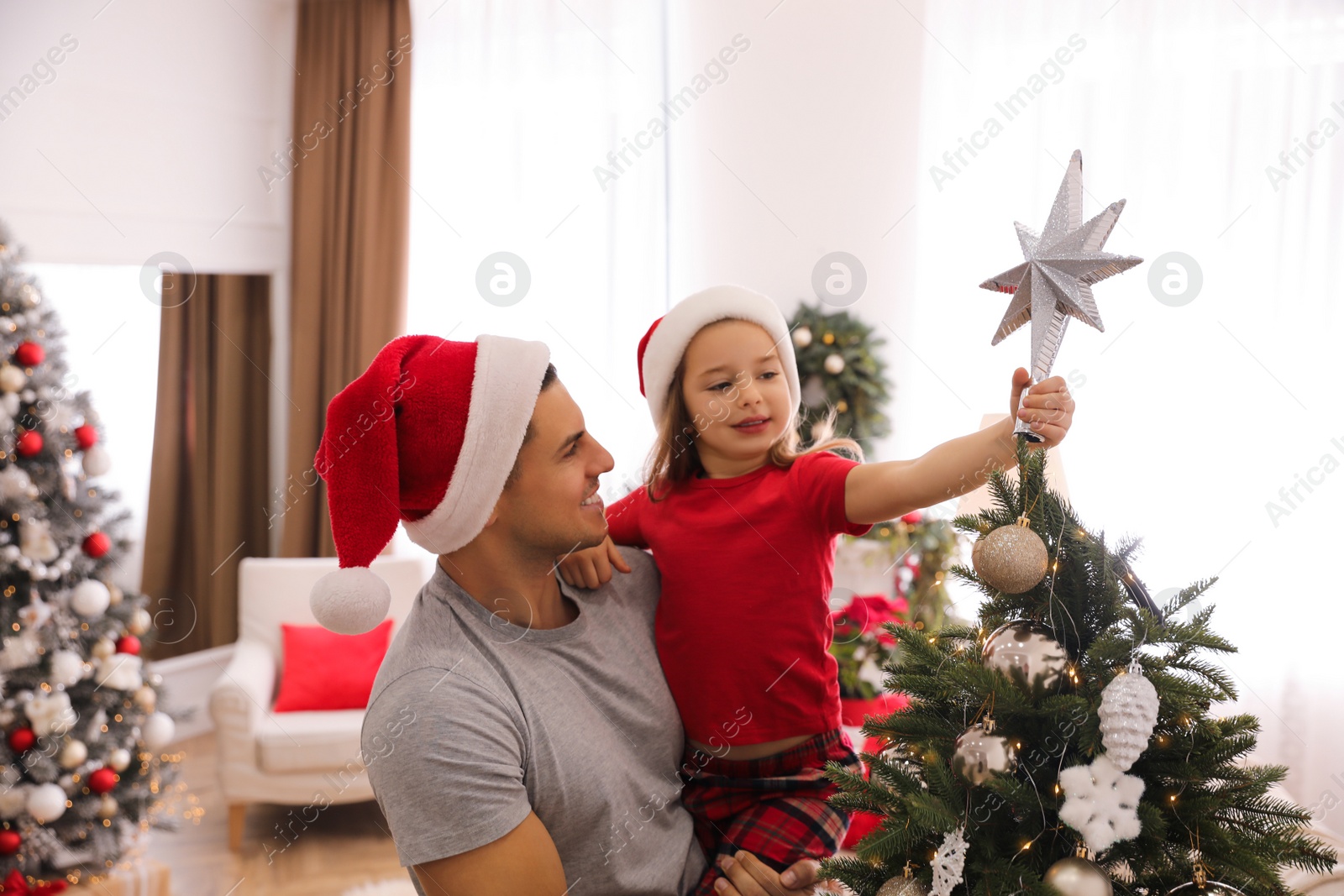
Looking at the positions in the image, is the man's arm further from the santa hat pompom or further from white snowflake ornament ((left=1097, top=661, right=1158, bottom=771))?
white snowflake ornament ((left=1097, top=661, right=1158, bottom=771))

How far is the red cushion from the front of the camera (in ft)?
11.0

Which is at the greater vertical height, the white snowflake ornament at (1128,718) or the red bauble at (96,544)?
the white snowflake ornament at (1128,718)

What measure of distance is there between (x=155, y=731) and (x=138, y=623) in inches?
14.0

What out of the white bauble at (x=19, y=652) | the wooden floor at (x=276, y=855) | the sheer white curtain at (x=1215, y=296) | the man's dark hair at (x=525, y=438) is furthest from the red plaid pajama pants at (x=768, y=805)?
the sheer white curtain at (x=1215, y=296)

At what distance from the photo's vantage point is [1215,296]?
3.67 meters

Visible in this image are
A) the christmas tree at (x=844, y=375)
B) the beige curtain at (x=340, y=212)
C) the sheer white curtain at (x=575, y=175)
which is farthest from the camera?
the beige curtain at (x=340, y=212)

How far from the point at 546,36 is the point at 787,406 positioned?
3.53m

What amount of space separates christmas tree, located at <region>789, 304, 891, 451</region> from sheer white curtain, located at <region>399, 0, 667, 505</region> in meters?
0.82

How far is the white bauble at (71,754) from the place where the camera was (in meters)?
2.73

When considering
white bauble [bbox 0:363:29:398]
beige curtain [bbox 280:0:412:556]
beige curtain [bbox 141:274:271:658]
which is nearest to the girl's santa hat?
white bauble [bbox 0:363:29:398]

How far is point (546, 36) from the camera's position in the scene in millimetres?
4449

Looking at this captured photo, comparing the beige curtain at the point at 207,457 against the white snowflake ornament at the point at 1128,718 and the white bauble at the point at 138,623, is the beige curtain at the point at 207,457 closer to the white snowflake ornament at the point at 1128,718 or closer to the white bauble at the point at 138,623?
the white bauble at the point at 138,623

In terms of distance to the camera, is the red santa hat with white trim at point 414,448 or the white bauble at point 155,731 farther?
the white bauble at point 155,731

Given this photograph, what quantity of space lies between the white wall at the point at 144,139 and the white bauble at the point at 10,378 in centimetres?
149
